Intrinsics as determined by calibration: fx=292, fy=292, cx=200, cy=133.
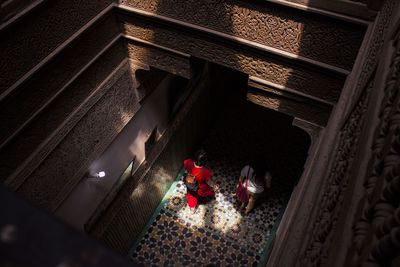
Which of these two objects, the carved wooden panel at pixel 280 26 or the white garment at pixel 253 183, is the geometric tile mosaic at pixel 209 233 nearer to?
the white garment at pixel 253 183

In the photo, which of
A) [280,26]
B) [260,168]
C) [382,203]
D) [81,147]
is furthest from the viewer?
[260,168]

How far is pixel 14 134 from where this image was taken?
1444 mm

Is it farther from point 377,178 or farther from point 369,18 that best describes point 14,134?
point 369,18

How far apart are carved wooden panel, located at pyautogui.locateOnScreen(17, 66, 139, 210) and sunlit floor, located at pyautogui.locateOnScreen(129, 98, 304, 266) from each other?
1.15 m

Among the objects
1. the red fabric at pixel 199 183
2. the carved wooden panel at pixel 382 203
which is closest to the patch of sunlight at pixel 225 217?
the red fabric at pixel 199 183

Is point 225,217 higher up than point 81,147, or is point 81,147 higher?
point 225,217

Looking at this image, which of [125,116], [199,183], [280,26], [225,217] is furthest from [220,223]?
[280,26]

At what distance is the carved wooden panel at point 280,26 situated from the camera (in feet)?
4.83

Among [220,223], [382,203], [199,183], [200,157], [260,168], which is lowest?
[382,203]

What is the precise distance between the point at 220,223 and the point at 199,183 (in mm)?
461

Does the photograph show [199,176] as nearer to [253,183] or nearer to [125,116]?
[253,183]

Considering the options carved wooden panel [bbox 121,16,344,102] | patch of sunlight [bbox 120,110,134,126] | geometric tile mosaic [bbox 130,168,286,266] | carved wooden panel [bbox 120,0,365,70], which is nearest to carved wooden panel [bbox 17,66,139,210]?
patch of sunlight [bbox 120,110,134,126]

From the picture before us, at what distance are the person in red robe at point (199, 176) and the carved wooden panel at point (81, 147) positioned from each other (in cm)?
79

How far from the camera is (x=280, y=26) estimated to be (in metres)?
1.56
